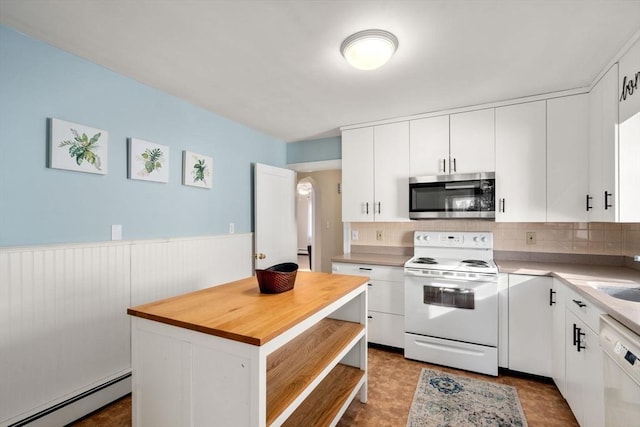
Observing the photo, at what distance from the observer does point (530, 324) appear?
239 centimetres

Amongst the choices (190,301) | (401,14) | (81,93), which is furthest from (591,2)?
(81,93)

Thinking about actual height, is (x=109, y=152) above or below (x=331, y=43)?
below

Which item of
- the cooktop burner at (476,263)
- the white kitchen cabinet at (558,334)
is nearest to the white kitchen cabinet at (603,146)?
the white kitchen cabinet at (558,334)

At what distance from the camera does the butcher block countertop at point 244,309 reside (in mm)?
1118

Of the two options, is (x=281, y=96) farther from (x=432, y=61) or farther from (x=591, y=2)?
(x=591, y=2)

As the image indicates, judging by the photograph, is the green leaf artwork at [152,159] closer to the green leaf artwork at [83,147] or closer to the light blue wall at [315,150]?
the green leaf artwork at [83,147]

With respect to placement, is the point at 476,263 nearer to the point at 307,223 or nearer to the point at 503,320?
the point at 503,320

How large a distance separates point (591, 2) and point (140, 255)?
123 inches

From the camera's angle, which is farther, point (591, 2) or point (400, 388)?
point (400, 388)

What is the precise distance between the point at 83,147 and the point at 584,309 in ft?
10.7

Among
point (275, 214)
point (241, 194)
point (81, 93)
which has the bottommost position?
point (275, 214)

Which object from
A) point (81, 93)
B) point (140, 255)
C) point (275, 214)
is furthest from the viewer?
point (275, 214)

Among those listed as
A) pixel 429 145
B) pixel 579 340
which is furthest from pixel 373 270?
pixel 579 340

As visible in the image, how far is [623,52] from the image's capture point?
1.86m
